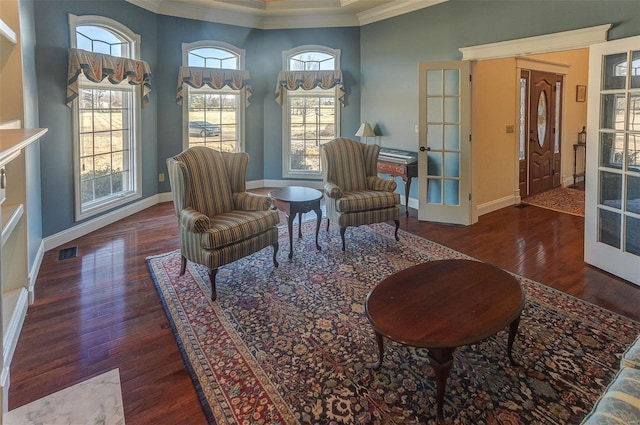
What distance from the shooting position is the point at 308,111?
23.0ft

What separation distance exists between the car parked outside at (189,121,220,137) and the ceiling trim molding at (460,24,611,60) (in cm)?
392

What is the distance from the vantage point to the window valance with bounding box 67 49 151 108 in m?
4.27

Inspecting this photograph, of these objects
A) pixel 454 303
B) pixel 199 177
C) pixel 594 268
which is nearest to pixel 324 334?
pixel 454 303

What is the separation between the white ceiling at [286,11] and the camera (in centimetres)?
568

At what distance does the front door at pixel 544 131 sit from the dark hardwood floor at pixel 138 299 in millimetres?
1629

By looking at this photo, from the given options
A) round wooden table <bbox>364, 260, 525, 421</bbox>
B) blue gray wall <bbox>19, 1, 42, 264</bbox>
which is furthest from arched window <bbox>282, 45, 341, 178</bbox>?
round wooden table <bbox>364, 260, 525, 421</bbox>

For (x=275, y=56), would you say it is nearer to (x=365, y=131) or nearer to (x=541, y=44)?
(x=365, y=131)

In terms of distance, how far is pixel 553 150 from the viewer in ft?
23.2

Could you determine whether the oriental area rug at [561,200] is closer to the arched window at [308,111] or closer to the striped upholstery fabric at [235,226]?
the arched window at [308,111]

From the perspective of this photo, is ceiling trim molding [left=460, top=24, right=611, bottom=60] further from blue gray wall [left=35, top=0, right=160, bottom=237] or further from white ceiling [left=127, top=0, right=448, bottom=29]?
blue gray wall [left=35, top=0, right=160, bottom=237]

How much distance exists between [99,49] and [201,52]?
5.80 ft

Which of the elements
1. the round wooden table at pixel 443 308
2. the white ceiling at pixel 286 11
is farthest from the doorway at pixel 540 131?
the round wooden table at pixel 443 308

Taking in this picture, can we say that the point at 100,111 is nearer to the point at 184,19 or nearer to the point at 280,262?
the point at 184,19

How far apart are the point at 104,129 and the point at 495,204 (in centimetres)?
529
